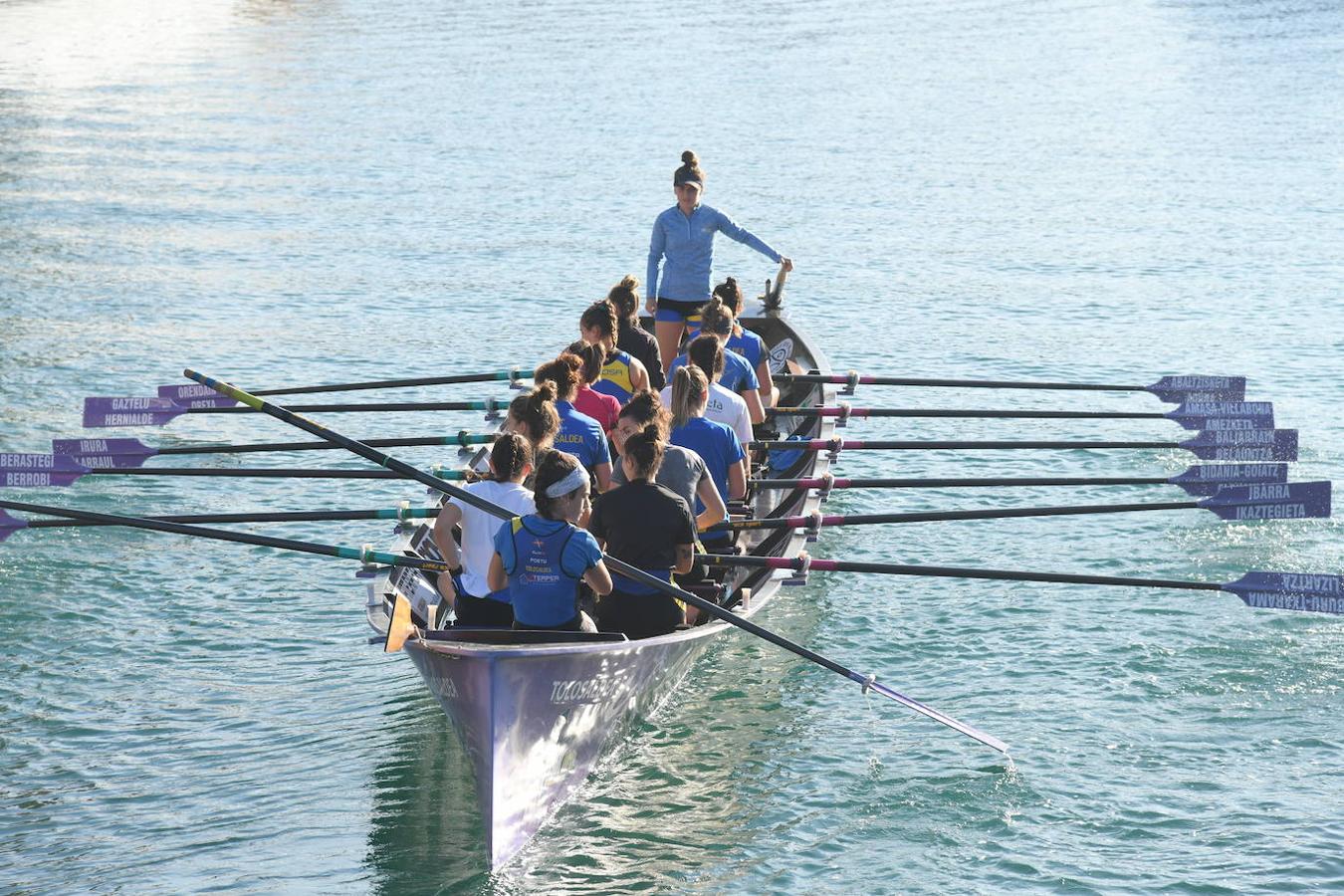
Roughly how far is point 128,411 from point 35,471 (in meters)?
1.34

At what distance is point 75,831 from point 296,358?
1150 cm

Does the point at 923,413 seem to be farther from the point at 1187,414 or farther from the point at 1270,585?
the point at 1270,585

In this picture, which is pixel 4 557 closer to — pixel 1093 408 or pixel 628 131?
pixel 1093 408

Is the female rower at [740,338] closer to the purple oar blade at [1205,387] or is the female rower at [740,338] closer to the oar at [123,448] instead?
the oar at [123,448]

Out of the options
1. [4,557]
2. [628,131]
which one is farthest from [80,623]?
[628,131]

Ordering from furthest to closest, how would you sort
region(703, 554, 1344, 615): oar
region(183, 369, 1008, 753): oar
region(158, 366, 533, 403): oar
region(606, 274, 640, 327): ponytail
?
region(158, 366, 533, 403): oar → region(606, 274, 640, 327): ponytail → region(703, 554, 1344, 615): oar → region(183, 369, 1008, 753): oar

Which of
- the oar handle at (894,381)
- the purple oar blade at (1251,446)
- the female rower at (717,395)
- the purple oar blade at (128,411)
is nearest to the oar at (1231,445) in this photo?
the purple oar blade at (1251,446)

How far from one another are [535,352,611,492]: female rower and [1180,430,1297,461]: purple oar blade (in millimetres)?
5952

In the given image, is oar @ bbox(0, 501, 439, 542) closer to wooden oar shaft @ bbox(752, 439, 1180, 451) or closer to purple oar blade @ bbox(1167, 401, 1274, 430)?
wooden oar shaft @ bbox(752, 439, 1180, 451)

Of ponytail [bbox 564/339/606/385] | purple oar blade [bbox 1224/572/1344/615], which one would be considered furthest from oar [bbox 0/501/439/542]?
purple oar blade [bbox 1224/572/1344/615]

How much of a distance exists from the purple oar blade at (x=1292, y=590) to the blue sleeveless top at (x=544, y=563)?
4826 mm

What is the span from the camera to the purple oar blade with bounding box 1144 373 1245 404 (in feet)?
47.8

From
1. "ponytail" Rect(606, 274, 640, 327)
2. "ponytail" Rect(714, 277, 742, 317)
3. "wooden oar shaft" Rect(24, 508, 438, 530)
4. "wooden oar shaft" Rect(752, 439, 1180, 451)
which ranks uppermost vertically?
"ponytail" Rect(714, 277, 742, 317)

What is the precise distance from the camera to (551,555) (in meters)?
8.35
